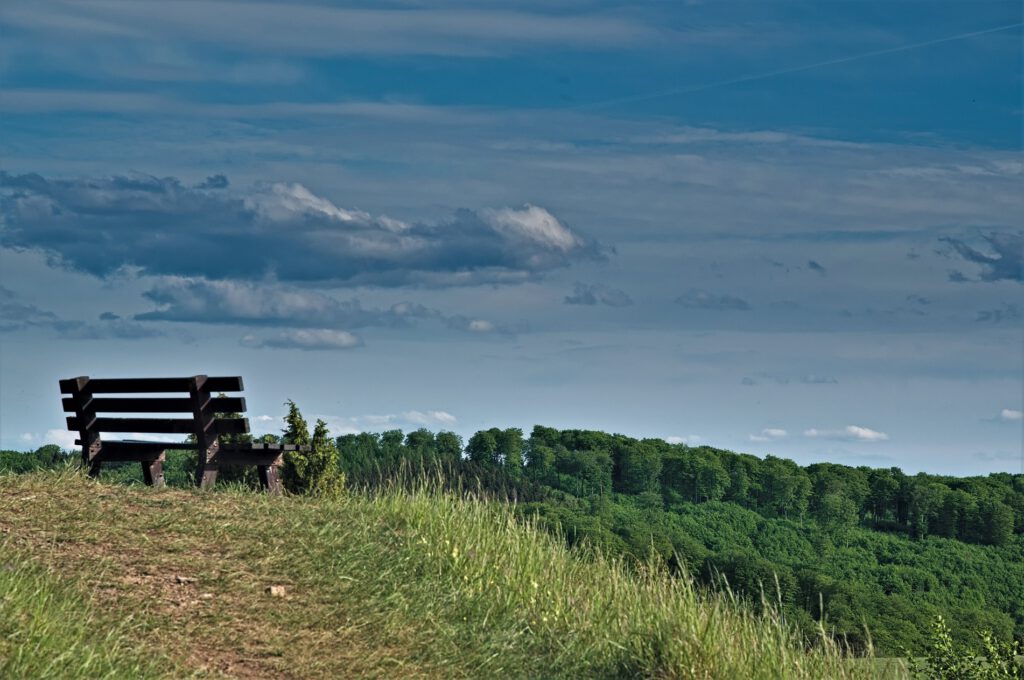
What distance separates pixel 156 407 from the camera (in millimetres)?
13117

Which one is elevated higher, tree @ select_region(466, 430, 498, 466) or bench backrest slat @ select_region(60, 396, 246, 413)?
tree @ select_region(466, 430, 498, 466)

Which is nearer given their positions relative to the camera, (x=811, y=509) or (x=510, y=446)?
(x=510, y=446)

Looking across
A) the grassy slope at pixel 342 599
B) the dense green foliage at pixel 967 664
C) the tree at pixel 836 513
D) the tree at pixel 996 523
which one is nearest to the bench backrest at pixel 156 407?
the grassy slope at pixel 342 599

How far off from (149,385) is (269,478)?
2082mm

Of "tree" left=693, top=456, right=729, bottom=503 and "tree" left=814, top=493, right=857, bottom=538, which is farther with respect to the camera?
"tree" left=693, top=456, right=729, bottom=503

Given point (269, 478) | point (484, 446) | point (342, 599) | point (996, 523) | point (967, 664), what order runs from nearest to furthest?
point (342, 599)
point (269, 478)
point (967, 664)
point (484, 446)
point (996, 523)

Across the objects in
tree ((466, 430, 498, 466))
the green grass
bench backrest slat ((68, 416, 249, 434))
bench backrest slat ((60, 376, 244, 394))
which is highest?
tree ((466, 430, 498, 466))

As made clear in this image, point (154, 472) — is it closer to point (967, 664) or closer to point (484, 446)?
point (967, 664)

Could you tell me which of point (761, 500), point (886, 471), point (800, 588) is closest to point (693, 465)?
point (761, 500)

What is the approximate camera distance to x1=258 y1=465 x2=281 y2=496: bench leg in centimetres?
1261

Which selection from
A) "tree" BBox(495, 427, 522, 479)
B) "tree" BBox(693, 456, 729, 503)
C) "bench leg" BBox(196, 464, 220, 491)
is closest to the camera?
"bench leg" BBox(196, 464, 220, 491)

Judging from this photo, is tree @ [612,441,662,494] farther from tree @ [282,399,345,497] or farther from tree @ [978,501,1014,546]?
tree @ [282,399,345,497]

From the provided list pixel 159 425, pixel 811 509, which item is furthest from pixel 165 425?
pixel 811 509

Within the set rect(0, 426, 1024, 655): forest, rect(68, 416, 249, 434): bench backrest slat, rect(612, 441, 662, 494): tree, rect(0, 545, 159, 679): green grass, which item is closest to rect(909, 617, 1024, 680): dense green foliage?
rect(68, 416, 249, 434): bench backrest slat
